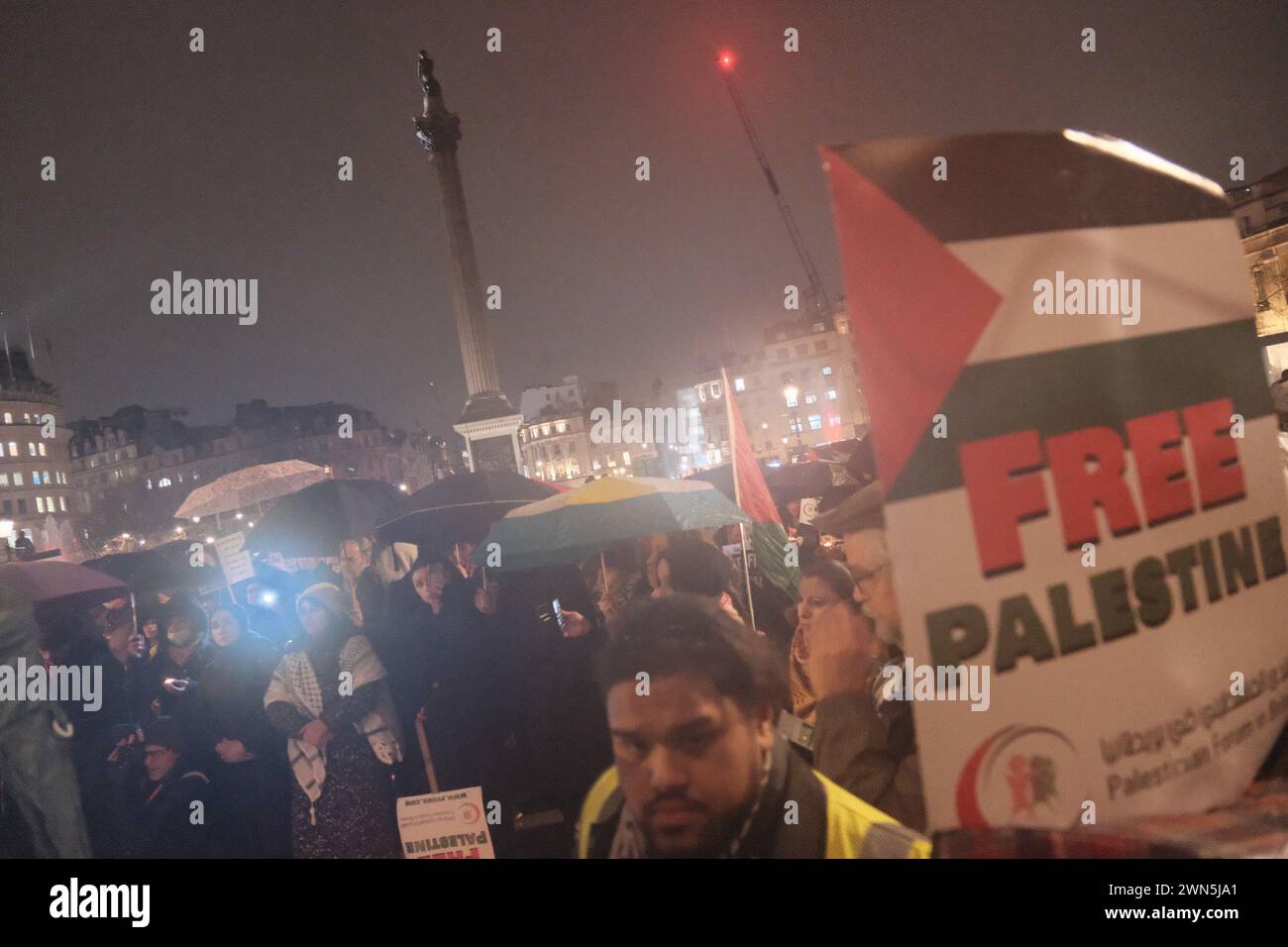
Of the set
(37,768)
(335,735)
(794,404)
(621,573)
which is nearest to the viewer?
(335,735)

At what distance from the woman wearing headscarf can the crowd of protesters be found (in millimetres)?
14

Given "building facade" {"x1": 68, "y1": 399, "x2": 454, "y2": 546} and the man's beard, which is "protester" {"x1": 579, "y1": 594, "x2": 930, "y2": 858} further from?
"building facade" {"x1": 68, "y1": 399, "x2": 454, "y2": 546}

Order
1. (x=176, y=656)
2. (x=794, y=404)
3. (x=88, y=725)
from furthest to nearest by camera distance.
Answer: (x=794, y=404) < (x=176, y=656) < (x=88, y=725)

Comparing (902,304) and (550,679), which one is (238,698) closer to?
(550,679)

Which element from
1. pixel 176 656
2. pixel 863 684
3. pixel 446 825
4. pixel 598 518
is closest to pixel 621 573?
pixel 598 518

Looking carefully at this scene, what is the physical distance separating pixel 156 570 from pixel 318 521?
13.9 feet

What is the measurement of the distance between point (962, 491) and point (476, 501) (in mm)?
7918

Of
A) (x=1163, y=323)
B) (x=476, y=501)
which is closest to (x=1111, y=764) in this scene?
(x=1163, y=323)

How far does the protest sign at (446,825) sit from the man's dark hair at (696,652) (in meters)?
2.26

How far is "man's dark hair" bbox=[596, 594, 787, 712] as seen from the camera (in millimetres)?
2164

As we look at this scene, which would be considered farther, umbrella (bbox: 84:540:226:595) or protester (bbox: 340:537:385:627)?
umbrella (bbox: 84:540:226:595)

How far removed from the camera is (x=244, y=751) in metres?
5.17
